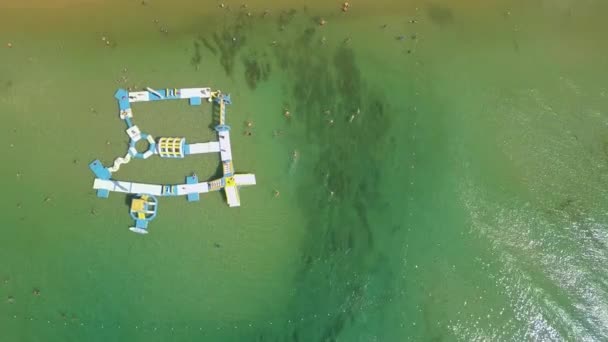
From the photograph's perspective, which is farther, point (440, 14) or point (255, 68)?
point (440, 14)

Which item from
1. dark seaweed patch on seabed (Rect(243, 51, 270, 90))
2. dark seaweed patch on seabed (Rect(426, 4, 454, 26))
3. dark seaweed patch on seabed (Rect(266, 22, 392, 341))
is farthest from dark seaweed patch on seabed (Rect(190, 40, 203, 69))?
dark seaweed patch on seabed (Rect(426, 4, 454, 26))

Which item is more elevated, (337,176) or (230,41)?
(230,41)

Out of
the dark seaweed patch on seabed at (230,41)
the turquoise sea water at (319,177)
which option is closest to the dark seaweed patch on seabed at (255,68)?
the turquoise sea water at (319,177)

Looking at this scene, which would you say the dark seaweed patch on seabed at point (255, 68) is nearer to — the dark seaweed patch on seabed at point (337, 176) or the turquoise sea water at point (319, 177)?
the turquoise sea water at point (319, 177)

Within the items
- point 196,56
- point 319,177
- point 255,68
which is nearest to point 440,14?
point 255,68

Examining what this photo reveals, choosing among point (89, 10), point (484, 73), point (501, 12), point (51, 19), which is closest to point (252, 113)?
point (89, 10)

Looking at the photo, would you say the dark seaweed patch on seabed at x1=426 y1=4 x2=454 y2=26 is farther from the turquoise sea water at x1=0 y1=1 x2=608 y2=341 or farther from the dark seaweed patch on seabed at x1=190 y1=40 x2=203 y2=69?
the dark seaweed patch on seabed at x1=190 y1=40 x2=203 y2=69

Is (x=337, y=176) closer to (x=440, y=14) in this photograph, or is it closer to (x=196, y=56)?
(x=196, y=56)
